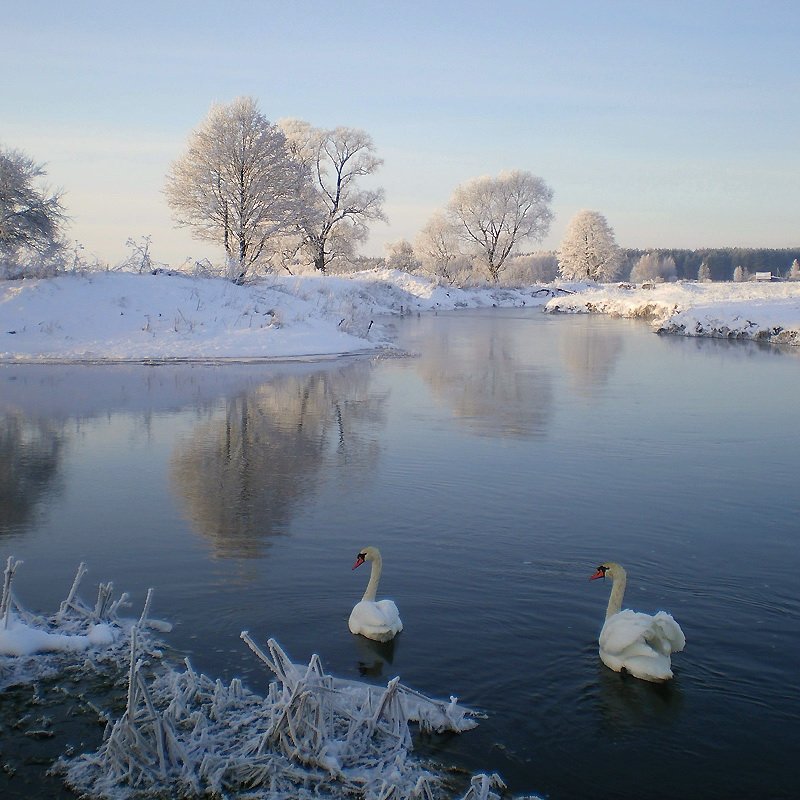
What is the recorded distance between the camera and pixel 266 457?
11117mm

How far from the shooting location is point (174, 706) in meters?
4.74

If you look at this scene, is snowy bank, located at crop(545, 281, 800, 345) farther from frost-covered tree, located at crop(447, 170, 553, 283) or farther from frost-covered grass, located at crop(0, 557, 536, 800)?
frost-covered grass, located at crop(0, 557, 536, 800)

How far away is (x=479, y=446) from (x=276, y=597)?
5742mm

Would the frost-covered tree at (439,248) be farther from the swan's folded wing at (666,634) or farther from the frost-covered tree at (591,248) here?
the swan's folded wing at (666,634)

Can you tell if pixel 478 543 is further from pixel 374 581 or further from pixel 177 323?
pixel 177 323

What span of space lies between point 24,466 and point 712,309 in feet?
105

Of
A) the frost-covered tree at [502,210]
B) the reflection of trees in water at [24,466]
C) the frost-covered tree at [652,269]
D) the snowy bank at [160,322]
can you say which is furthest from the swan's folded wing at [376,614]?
the frost-covered tree at [652,269]

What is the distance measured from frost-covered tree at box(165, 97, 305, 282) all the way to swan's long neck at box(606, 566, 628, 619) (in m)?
32.2

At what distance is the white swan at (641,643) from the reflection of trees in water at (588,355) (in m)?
11.3

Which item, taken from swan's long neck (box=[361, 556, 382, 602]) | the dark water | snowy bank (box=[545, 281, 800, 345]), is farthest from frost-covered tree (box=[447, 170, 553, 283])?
swan's long neck (box=[361, 556, 382, 602])

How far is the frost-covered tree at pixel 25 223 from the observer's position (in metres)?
24.4

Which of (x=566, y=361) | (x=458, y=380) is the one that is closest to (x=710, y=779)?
(x=458, y=380)

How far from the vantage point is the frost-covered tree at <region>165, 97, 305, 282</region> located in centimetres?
3691

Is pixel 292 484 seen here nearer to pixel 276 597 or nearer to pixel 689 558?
pixel 276 597
